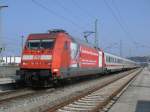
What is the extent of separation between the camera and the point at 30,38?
22.6 metres

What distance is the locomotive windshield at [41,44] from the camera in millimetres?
21828

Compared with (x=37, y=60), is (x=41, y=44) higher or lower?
higher

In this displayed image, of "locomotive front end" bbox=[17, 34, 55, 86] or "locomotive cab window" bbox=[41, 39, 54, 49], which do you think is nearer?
"locomotive front end" bbox=[17, 34, 55, 86]

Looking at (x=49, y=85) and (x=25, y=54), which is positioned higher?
(x=25, y=54)

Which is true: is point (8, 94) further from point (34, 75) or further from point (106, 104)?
point (106, 104)

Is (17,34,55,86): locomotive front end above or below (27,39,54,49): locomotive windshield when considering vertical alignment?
below

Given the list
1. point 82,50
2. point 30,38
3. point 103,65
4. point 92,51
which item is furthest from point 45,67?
point 103,65

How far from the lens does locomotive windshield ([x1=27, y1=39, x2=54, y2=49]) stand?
2183 centimetres

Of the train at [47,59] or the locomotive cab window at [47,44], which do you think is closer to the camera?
the train at [47,59]

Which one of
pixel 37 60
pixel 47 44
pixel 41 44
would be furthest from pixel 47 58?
pixel 41 44

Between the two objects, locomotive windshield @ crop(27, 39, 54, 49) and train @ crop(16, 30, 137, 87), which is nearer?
train @ crop(16, 30, 137, 87)

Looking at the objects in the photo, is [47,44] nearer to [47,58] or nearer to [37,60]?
[47,58]

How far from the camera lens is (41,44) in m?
22.0

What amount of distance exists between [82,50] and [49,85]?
601cm
